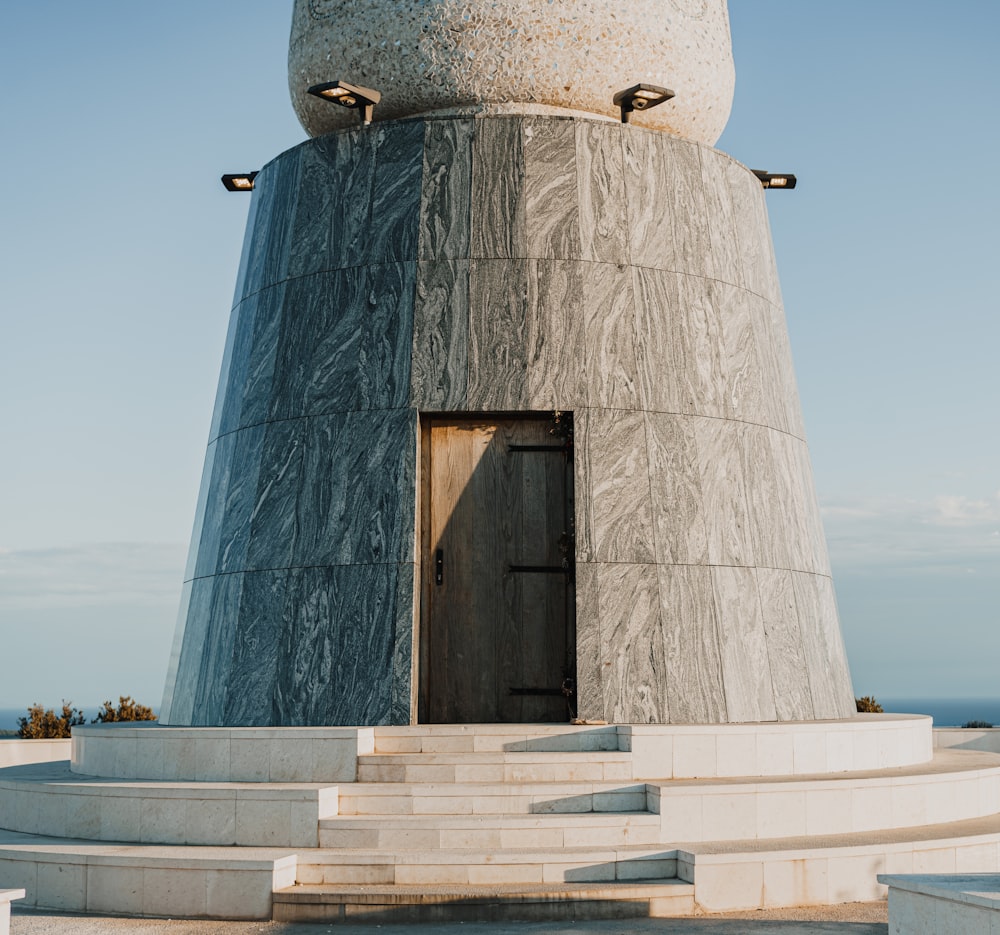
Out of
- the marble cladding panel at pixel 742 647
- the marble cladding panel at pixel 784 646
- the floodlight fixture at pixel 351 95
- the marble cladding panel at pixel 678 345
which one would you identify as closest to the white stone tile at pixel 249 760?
the marble cladding panel at pixel 742 647

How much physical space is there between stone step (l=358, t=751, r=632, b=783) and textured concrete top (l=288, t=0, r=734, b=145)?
7088 mm

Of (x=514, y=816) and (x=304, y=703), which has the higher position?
(x=304, y=703)

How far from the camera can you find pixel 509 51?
1323 centimetres

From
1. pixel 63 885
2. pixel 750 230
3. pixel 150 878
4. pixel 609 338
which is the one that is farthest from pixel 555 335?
pixel 63 885

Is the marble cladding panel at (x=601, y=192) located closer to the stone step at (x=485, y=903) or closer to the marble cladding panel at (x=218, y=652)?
the marble cladding panel at (x=218, y=652)

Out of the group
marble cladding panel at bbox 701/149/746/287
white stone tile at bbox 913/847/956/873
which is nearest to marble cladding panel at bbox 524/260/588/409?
marble cladding panel at bbox 701/149/746/287

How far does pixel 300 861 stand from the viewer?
29.3ft

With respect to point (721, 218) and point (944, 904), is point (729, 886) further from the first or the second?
point (721, 218)

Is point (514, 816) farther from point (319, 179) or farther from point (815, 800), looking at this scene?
point (319, 179)

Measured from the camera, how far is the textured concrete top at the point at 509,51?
43.4ft

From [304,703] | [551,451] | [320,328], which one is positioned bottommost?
[304,703]

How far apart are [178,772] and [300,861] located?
1960 millimetres

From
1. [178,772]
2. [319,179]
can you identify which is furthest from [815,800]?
[319,179]

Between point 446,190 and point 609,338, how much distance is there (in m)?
2.25
